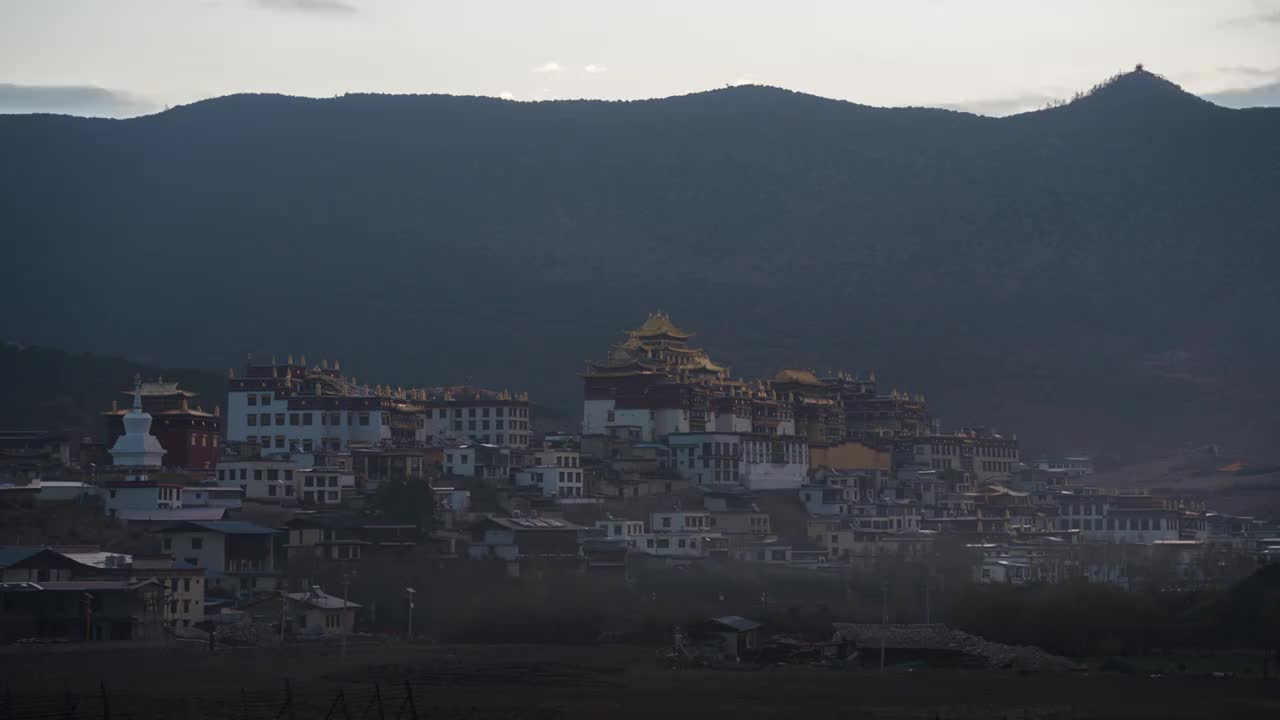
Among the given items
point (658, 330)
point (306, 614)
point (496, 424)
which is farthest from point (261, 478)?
point (658, 330)

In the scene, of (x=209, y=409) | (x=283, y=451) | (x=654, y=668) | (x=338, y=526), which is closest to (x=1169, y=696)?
(x=654, y=668)

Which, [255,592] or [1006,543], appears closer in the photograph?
[255,592]

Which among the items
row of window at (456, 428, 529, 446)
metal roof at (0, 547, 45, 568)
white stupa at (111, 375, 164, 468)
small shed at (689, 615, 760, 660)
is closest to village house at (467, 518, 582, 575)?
white stupa at (111, 375, 164, 468)

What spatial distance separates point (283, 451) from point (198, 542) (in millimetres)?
24179

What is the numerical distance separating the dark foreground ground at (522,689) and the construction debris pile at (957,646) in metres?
2.21

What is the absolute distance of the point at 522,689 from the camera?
6125 centimetres

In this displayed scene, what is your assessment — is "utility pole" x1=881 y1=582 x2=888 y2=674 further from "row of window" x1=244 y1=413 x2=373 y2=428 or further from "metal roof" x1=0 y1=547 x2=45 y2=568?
"row of window" x1=244 y1=413 x2=373 y2=428

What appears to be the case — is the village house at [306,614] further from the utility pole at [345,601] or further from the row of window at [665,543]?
the row of window at [665,543]

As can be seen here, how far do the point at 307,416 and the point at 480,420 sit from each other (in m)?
9.44

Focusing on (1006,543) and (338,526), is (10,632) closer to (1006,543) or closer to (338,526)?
(338,526)

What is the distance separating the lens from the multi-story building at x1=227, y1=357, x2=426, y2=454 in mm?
110125

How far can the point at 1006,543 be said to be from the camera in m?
109

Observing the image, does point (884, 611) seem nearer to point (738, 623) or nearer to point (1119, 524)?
point (738, 623)

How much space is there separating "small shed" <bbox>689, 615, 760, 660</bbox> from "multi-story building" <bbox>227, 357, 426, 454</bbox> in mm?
37319
